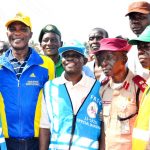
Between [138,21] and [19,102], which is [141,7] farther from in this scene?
[19,102]

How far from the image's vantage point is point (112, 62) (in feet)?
13.1

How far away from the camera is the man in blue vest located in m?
3.90

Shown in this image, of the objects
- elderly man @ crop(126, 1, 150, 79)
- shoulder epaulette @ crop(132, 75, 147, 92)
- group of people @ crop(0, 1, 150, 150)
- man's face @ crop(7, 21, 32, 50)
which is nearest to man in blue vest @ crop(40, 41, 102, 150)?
group of people @ crop(0, 1, 150, 150)

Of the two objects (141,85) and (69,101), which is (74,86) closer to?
(69,101)

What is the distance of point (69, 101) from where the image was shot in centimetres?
397

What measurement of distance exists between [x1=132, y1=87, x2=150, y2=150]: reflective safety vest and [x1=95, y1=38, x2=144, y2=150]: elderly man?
49 centimetres

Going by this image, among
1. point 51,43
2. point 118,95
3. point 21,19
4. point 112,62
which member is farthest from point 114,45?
point 51,43

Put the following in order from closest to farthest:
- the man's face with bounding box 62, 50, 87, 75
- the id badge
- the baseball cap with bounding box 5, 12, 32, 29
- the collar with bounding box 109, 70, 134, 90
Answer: the id badge, the collar with bounding box 109, 70, 134, 90, the man's face with bounding box 62, 50, 87, 75, the baseball cap with bounding box 5, 12, 32, 29

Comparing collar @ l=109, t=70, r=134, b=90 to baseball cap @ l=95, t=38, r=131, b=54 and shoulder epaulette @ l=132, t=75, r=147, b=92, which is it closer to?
shoulder epaulette @ l=132, t=75, r=147, b=92

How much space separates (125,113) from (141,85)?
340mm

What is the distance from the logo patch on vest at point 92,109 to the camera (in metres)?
3.97

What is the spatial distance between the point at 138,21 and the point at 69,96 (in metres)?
1.61

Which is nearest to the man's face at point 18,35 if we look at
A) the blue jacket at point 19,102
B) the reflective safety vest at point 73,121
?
the blue jacket at point 19,102

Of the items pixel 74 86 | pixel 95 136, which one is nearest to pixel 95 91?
pixel 74 86
